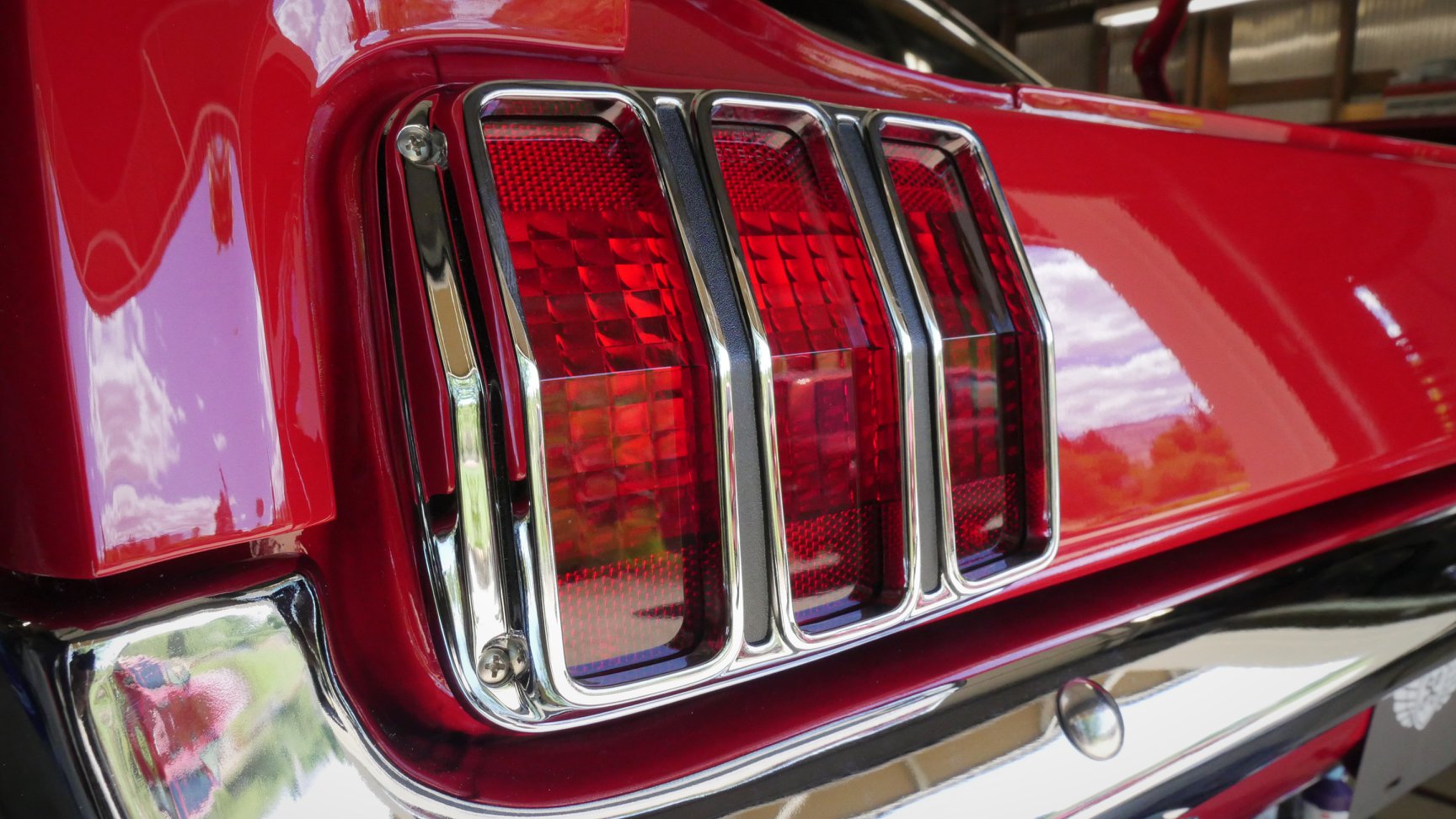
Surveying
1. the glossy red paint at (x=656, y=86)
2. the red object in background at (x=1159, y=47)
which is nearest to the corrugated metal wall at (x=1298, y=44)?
the red object in background at (x=1159, y=47)

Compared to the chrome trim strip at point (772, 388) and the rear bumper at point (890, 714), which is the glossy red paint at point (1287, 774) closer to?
the rear bumper at point (890, 714)

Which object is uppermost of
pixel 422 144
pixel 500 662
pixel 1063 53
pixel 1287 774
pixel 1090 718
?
pixel 1063 53

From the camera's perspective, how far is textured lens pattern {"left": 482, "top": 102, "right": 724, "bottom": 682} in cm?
51

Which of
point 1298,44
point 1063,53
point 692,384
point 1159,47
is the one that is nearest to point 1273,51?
point 1298,44

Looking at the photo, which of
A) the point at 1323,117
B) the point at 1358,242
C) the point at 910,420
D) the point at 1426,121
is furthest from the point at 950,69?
the point at 1323,117

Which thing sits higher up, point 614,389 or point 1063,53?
point 1063,53

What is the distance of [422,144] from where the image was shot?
493mm

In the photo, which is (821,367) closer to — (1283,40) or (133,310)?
(133,310)

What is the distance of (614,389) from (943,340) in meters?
0.22

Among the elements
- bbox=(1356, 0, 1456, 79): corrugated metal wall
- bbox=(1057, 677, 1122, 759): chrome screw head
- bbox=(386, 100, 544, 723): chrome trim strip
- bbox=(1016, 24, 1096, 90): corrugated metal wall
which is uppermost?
bbox=(1016, 24, 1096, 90): corrugated metal wall

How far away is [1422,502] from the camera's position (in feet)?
3.51

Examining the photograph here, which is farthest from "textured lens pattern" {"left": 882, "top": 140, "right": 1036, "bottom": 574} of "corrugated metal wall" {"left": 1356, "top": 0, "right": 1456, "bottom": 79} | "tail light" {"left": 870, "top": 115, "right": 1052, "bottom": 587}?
"corrugated metal wall" {"left": 1356, "top": 0, "right": 1456, "bottom": 79}

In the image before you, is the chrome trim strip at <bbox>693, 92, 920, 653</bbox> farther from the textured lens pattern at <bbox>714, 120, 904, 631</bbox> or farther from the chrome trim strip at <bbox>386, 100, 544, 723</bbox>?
the chrome trim strip at <bbox>386, 100, 544, 723</bbox>

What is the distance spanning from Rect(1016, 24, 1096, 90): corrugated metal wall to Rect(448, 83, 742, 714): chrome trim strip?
1169 cm
